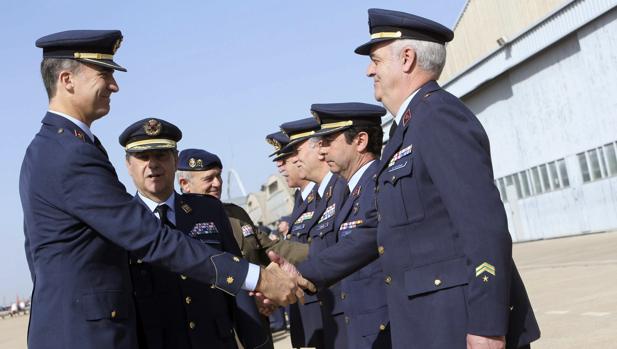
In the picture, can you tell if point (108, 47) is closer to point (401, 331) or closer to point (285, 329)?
point (401, 331)

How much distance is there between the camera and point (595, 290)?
9.81 metres

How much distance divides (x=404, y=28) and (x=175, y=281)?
1991 millimetres

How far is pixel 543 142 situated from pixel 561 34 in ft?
13.0

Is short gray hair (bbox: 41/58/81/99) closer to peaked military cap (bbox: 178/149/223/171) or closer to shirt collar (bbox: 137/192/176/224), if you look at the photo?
shirt collar (bbox: 137/192/176/224)

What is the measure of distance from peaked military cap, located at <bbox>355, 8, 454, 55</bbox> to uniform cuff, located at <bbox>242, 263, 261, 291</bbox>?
1309 millimetres

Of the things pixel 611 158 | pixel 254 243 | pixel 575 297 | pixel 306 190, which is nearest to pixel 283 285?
pixel 254 243

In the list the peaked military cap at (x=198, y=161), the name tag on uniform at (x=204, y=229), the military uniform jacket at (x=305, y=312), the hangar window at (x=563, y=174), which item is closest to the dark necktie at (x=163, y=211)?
the name tag on uniform at (x=204, y=229)

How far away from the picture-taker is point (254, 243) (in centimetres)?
606

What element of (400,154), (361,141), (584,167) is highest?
(584,167)

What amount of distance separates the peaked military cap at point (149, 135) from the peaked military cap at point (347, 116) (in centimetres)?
97

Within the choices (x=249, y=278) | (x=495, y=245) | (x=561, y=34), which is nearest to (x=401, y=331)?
(x=495, y=245)

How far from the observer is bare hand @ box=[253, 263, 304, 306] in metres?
4.35

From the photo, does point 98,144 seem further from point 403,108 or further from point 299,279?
point 403,108

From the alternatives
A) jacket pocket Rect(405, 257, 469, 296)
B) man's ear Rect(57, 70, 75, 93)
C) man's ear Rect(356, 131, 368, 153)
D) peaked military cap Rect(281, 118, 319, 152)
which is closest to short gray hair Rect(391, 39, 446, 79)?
jacket pocket Rect(405, 257, 469, 296)
